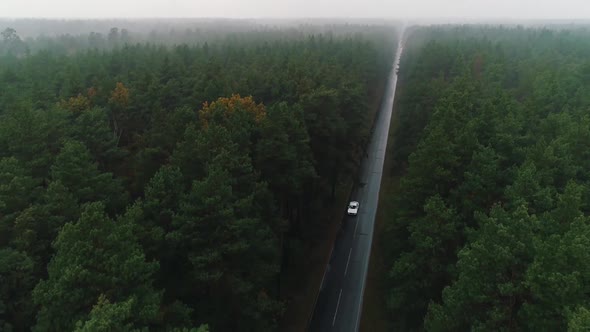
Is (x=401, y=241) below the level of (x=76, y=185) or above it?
below

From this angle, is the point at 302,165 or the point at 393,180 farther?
the point at 393,180

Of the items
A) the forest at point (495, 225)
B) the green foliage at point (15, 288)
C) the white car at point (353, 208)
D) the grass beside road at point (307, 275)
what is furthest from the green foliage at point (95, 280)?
the white car at point (353, 208)

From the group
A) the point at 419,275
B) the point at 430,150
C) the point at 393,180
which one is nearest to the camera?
the point at 419,275

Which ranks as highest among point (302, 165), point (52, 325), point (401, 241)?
point (52, 325)

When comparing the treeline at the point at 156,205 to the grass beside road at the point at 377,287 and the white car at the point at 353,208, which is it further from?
the grass beside road at the point at 377,287

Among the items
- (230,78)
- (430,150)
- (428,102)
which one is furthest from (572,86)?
(230,78)

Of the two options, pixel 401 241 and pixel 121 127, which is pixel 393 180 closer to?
pixel 401 241

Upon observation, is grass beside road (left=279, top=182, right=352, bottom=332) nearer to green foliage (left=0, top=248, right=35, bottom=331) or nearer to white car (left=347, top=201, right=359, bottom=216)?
white car (left=347, top=201, right=359, bottom=216)

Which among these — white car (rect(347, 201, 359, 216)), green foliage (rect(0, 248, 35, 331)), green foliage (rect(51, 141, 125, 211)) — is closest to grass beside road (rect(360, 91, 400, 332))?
white car (rect(347, 201, 359, 216))
